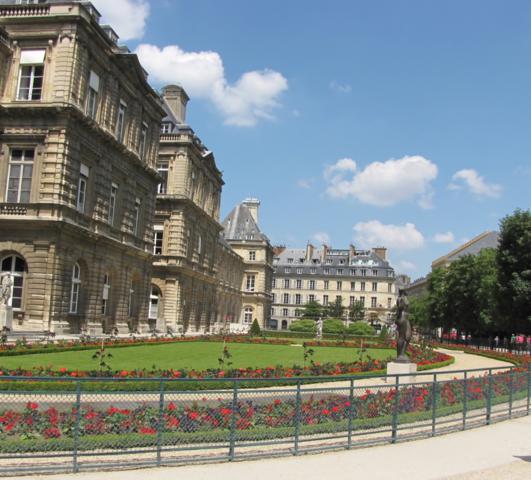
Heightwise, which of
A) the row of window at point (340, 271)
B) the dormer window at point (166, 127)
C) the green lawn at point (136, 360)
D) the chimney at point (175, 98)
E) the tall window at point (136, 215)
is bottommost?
the green lawn at point (136, 360)

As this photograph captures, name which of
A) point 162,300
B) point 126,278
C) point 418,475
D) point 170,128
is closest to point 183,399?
point 418,475

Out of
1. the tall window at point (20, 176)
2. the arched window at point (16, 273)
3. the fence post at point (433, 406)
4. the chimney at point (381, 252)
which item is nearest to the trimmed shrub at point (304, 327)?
the arched window at point (16, 273)

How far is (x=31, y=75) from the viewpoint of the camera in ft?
99.2

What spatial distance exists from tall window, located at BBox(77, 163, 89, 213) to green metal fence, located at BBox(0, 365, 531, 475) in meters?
22.9

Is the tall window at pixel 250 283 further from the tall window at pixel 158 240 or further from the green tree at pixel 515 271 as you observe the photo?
the green tree at pixel 515 271

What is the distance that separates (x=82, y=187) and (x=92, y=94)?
16.5ft

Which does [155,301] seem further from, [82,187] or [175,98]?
[82,187]

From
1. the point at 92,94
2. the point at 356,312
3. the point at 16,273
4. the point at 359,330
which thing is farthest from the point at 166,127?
the point at 356,312

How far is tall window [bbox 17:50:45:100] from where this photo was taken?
99.0 feet

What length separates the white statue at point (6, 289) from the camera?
2655 centimetres

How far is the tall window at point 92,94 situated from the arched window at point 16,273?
27.7 feet

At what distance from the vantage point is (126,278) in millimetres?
37844

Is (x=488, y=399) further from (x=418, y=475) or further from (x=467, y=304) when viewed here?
(x=467, y=304)

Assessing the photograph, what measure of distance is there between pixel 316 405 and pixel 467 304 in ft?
191
